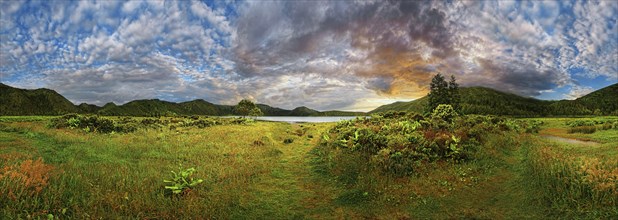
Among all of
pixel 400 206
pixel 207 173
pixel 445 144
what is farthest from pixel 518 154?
pixel 207 173

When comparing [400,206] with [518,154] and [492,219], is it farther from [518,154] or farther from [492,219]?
[518,154]

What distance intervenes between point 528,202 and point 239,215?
9588mm

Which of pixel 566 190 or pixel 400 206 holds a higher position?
pixel 566 190

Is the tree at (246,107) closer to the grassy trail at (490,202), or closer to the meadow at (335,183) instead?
the meadow at (335,183)

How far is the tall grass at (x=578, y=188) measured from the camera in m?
8.16

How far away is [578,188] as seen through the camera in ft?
30.3

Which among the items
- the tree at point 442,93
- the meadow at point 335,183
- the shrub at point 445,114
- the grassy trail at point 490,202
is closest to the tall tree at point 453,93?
the tree at point 442,93

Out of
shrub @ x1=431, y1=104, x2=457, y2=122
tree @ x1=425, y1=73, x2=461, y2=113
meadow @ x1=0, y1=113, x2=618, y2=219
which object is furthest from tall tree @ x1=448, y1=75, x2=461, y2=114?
meadow @ x1=0, y1=113, x2=618, y2=219

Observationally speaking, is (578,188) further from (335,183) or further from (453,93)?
(453,93)

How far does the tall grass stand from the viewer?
26.8 feet

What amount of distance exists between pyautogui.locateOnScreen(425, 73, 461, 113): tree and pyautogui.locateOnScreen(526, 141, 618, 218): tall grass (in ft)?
242

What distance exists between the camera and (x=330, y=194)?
11398mm

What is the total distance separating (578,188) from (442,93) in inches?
3099

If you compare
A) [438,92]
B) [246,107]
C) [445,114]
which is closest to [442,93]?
[438,92]
